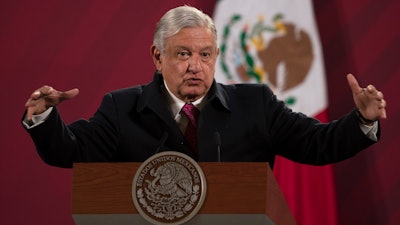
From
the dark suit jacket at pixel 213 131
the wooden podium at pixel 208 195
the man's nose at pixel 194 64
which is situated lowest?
the wooden podium at pixel 208 195

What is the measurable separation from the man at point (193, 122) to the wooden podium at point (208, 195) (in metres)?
0.51

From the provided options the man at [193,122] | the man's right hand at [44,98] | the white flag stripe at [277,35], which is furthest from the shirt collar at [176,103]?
the white flag stripe at [277,35]

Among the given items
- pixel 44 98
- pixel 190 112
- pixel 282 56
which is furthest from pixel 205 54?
pixel 282 56

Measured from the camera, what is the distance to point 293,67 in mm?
4117

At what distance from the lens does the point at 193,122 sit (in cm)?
276

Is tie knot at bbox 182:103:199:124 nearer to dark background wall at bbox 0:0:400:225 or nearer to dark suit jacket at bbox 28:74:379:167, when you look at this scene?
dark suit jacket at bbox 28:74:379:167

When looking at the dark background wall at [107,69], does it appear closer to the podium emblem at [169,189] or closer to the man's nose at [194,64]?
the man's nose at [194,64]

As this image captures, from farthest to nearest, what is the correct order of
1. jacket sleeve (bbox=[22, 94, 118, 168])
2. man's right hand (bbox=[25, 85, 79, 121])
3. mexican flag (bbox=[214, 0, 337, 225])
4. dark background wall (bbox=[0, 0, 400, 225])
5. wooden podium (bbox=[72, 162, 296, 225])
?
mexican flag (bbox=[214, 0, 337, 225]), dark background wall (bbox=[0, 0, 400, 225]), jacket sleeve (bbox=[22, 94, 118, 168]), man's right hand (bbox=[25, 85, 79, 121]), wooden podium (bbox=[72, 162, 296, 225])

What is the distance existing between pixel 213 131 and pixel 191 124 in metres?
0.08

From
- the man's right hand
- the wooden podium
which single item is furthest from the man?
the wooden podium

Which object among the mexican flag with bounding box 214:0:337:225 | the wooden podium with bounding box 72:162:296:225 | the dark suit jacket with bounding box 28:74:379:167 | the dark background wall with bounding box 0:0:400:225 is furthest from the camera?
the mexican flag with bounding box 214:0:337:225

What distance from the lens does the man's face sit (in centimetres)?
272

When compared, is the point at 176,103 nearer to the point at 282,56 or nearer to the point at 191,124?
the point at 191,124

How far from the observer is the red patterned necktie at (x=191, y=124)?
8.89 feet
